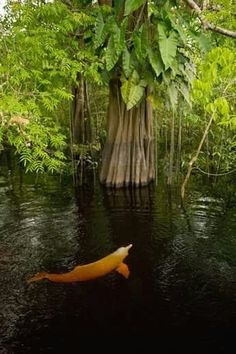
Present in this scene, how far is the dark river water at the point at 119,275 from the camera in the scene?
4.36 m

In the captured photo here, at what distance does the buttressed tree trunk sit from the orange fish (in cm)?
666

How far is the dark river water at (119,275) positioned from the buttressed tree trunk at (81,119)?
9.41 ft

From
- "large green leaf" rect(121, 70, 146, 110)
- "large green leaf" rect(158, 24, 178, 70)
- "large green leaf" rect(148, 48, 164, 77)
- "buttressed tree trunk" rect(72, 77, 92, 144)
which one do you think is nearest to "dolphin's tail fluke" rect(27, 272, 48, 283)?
"large green leaf" rect(158, 24, 178, 70)

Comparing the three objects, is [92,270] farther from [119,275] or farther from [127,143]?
[127,143]

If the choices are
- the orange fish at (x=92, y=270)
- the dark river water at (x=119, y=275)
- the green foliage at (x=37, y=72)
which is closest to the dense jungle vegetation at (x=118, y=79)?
the green foliage at (x=37, y=72)

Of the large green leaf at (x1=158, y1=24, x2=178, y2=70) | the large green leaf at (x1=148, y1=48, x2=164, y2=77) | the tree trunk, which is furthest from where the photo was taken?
the tree trunk

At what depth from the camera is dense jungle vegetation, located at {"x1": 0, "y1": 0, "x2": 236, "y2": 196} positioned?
483 centimetres

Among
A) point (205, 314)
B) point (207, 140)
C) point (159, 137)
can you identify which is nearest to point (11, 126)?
point (205, 314)

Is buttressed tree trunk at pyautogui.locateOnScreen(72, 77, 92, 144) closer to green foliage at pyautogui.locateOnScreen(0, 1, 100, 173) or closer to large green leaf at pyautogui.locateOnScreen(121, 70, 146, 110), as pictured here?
large green leaf at pyautogui.locateOnScreen(121, 70, 146, 110)

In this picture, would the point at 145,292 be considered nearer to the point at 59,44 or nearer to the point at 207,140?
the point at 59,44

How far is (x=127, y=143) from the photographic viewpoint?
32.8ft

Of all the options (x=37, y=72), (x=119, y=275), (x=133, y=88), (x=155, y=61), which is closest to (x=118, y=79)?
(x=133, y=88)

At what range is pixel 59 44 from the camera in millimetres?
6418

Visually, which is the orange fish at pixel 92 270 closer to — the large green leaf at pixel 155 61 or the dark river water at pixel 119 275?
the dark river water at pixel 119 275
